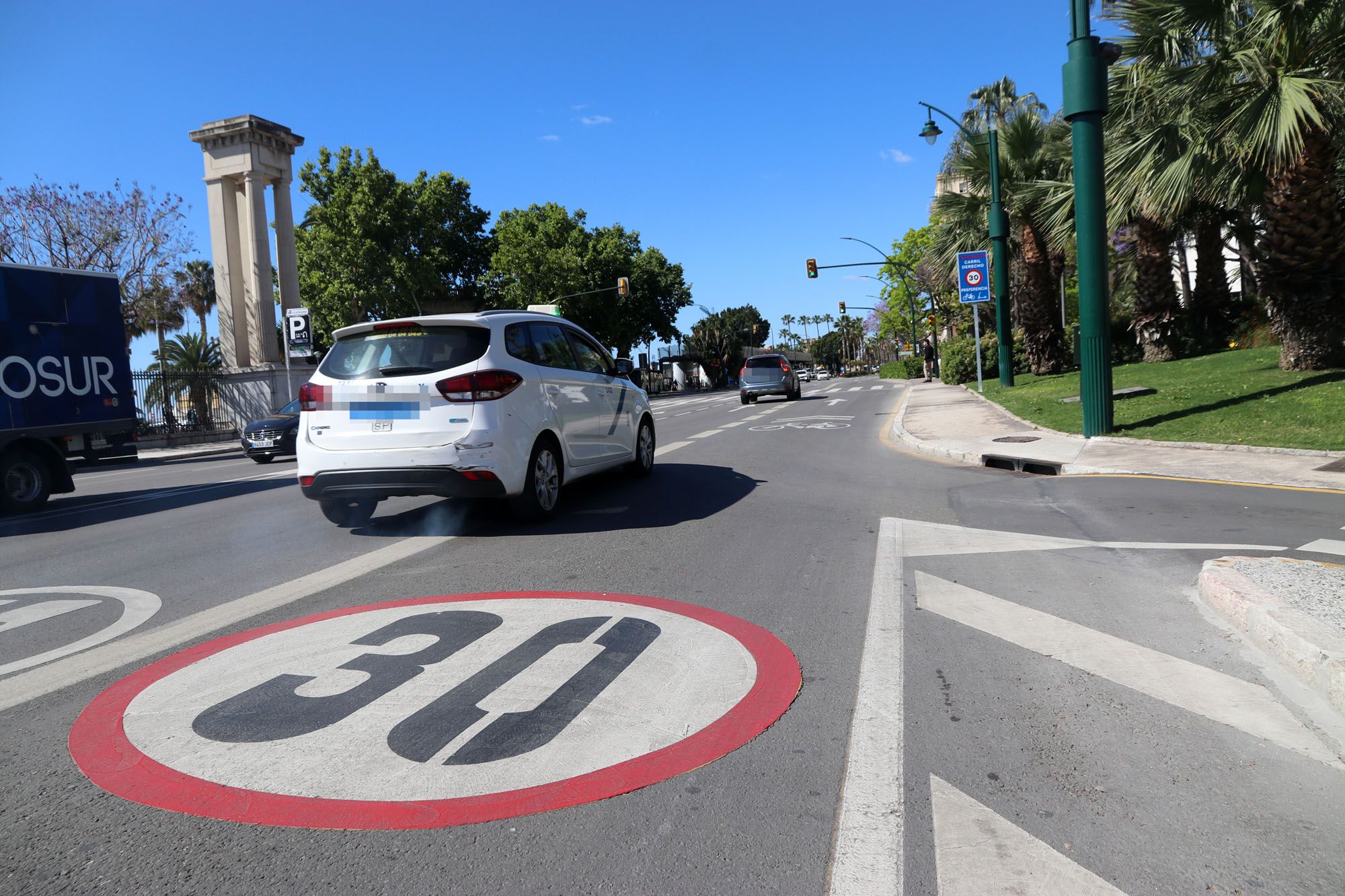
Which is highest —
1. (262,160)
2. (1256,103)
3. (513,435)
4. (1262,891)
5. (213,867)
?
(262,160)

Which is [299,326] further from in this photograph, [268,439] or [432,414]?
[432,414]

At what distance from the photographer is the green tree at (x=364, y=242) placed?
45.4m

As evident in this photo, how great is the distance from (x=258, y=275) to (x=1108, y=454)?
113ft

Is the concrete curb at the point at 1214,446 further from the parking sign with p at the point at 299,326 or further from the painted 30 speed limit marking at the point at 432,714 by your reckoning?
the parking sign with p at the point at 299,326

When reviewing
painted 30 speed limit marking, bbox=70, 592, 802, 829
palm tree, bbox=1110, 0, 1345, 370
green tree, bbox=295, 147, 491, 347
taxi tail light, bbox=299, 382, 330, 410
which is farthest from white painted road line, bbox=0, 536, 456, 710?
green tree, bbox=295, 147, 491, 347

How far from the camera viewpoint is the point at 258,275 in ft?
119

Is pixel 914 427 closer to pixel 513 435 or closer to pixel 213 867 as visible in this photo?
pixel 513 435

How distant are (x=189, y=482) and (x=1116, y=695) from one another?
13965 millimetres

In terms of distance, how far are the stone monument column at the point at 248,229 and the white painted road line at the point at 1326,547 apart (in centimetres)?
3593

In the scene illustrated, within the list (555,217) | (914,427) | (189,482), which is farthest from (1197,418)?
(555,217)

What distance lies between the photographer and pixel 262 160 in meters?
36.2

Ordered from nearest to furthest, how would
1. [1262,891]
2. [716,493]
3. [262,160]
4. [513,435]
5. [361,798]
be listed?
[1262,891] < [361,798] < [513,435] < [716,493] < [262,160]

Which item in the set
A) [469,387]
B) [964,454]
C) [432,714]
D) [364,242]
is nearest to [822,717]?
[432,714]

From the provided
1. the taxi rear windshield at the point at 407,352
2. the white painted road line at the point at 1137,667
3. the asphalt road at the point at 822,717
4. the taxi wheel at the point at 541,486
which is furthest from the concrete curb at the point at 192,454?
the white painted road line at the point at 1137,667
